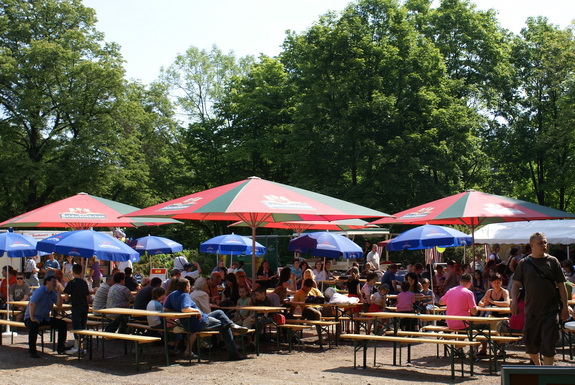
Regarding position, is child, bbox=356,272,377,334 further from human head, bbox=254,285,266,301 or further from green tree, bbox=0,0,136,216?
green tree, bbox=0,0,136,216

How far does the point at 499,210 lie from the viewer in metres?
11.6

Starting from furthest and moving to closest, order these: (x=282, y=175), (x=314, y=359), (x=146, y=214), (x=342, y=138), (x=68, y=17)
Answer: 1. (x=282, y=175)
2. (x=68, y=17)
3. (x=342, y=138)
4. (x=146, y=214)
5. (x=314, y=359)

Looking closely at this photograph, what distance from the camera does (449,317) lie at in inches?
361

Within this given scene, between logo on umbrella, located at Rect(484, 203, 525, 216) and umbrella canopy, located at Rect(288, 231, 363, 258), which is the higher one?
logo on umbrella, located at Rect(484, 203, 525, 216)

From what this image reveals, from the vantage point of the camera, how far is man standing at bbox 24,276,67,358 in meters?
10.4

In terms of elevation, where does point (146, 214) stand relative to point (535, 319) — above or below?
above

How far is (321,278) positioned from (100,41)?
24.4m

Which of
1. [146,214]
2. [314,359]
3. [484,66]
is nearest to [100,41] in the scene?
[484,66]

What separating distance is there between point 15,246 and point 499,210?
9656mm

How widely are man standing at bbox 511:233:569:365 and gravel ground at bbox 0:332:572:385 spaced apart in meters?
0.98

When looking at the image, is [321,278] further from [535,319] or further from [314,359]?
[535,319]

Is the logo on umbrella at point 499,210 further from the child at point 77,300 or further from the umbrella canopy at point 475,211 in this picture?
the child at point 77,300

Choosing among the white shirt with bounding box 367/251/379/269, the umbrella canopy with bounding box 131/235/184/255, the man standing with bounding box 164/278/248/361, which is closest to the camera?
the man standing with bounding box 164/278/248/361

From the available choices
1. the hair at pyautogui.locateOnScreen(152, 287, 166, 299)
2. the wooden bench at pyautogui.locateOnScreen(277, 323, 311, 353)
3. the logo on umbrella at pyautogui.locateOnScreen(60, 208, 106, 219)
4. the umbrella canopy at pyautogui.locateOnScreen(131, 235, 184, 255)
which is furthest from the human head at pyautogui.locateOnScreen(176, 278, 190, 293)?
the umbrella canopy at pyautogui.locateOnScreen(131, 235, 184, 255)
